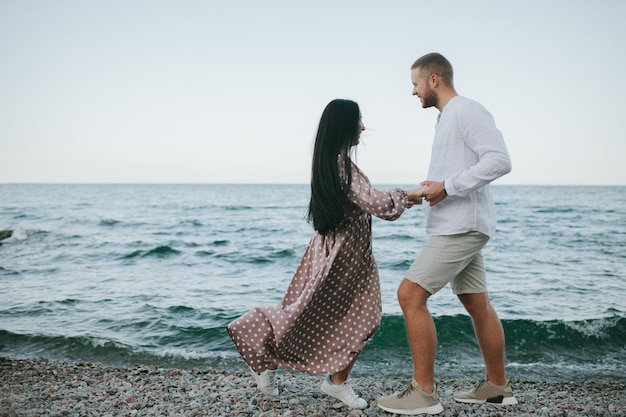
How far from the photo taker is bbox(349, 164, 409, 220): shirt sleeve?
3016 mm

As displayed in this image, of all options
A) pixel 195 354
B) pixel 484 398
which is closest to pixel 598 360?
pixel 484 398

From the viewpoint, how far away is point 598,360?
6066mm

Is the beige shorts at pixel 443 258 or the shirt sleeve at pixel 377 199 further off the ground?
the shirt sleeve at pixel 377 199

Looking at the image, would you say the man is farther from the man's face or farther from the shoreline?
the shoreline

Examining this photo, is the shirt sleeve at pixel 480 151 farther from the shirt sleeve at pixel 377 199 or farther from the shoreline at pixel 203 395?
the shoreline at pixel 203 395

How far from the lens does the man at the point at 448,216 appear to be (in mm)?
3020

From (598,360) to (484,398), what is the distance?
11.2 ft

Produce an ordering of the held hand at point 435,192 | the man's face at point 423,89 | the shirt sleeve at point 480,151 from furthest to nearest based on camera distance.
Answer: the man's face at point 423,89 < the held hand at point 435,192 < the shirt sleeve at point 480,151

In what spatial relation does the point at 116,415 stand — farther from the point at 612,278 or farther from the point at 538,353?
the point at 612,278

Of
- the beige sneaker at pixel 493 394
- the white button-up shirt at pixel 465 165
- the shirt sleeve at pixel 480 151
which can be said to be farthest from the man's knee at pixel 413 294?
the beige sneaker at pixel 493 394

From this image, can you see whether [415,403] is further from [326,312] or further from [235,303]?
[235,303]

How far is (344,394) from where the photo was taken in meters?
3.40

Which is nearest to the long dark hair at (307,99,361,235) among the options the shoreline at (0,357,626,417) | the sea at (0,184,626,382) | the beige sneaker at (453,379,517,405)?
the shoreline at (0,357,626,417)

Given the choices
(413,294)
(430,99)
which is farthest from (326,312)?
(430,99)
